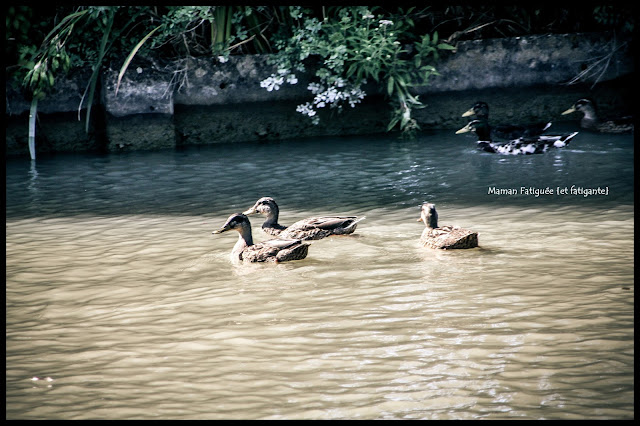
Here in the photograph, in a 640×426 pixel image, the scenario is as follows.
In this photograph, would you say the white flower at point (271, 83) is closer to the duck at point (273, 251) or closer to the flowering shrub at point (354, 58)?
the flowering shrub at point (354, 58)

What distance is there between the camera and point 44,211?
8.73 metres

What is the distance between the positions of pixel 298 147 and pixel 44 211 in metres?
4.77

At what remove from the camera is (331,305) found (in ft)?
17.0

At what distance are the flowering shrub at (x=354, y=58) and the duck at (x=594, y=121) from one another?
2293 millimetres

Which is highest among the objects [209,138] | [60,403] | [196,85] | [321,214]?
[196,85]

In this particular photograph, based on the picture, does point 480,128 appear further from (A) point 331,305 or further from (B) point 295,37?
(A) point 331,305

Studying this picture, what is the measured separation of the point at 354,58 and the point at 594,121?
12.9ft

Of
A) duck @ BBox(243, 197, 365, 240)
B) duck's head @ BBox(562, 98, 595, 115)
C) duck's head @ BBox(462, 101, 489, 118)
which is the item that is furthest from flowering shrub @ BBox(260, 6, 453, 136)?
duck @ BBox(243, 197, 365, 240)

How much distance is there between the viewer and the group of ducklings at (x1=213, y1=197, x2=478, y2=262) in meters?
6.44

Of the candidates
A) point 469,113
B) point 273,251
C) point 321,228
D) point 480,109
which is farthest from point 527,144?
point 273,251

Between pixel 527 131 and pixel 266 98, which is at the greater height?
pixel 266 98

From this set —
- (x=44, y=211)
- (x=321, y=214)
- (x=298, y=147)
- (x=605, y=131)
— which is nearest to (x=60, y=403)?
(x=321, y=214)

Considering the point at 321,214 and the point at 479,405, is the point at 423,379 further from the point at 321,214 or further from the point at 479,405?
the point at 321,214

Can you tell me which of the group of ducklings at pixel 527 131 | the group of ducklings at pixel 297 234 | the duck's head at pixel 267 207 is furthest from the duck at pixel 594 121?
the duck's head at pixel 267 207
